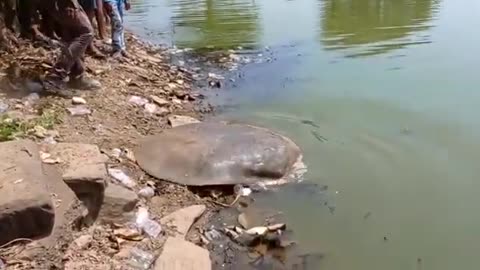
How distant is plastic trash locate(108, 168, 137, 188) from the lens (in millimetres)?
4688

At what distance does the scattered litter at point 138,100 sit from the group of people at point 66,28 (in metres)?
0.37

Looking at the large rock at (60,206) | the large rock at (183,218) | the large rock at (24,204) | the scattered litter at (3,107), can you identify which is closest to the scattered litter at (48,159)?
the large rock at (60,206)

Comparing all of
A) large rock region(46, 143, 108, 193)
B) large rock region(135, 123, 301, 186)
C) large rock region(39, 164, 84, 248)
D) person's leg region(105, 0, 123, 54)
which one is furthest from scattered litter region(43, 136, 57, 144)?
person's leg region(105, 0, 123, 54)

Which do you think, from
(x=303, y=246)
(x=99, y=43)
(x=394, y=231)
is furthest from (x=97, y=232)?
(x=99, y=43)

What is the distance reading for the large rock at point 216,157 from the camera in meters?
5.00

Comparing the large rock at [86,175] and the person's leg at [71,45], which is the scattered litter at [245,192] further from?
the person's leg at [71,45]

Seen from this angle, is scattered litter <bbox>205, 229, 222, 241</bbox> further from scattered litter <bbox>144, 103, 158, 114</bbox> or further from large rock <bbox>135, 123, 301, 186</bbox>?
scattered litter <bbox>144, 103, 158, 114</bbox>

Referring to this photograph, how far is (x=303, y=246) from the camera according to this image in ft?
14.1

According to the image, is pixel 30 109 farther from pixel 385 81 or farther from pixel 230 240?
pixel 385 81

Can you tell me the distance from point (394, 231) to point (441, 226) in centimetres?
37

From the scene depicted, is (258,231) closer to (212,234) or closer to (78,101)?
(212,234)

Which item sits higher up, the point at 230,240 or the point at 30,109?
the point at 30,109

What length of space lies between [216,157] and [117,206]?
1.16m

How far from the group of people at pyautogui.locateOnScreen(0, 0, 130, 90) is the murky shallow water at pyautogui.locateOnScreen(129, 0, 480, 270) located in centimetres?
168
